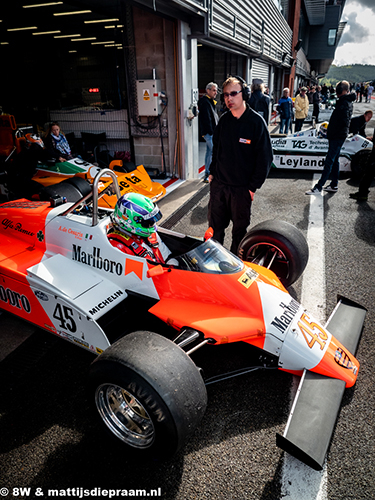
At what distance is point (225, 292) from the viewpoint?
2.77 m

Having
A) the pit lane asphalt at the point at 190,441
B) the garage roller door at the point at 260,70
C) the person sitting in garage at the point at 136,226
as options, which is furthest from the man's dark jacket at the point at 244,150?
the garage roller door at the point at 260,70

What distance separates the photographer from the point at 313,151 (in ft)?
29.4

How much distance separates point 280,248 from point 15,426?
2761mm

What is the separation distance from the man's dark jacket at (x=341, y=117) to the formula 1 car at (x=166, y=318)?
398 centimetres

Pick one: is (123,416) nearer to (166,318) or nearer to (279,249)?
(166,318)

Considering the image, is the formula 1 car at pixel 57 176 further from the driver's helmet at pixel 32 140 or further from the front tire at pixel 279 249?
the front tire at pixel 279 249

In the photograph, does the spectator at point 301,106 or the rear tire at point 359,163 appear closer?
the rear tire at point 359,163

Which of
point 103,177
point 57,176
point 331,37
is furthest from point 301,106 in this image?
point 331,37

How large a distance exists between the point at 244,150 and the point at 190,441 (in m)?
2.90

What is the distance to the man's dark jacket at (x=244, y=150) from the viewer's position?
3801 mm

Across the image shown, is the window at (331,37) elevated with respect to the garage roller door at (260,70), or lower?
elevated

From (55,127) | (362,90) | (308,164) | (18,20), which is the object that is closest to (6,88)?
(18,20)

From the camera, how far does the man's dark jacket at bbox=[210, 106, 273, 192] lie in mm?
3801

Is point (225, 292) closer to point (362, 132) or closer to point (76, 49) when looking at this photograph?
point (362, 132)
